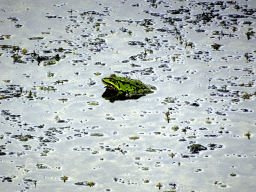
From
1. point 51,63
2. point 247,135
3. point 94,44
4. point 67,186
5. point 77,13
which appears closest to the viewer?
point 67,186

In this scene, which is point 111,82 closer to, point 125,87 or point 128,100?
point 125,87

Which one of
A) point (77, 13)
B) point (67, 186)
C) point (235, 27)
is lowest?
point (67, 186)

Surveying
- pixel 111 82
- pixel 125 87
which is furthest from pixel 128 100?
pixel 111 82

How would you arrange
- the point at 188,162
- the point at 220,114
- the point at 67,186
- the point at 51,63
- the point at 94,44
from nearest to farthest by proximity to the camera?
the point at 67,186 → the point at 188,162 → the point at 220,114 → the point at 51,63 → the point at 94,44

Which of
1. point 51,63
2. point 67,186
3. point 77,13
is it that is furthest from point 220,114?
point 77,13

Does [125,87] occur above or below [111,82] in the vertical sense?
below

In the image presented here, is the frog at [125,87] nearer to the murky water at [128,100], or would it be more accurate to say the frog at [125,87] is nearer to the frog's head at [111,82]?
the frog's head at [111,82]

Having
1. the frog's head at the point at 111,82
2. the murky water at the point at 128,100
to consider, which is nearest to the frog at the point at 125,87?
the frog's head at the point at 111,82

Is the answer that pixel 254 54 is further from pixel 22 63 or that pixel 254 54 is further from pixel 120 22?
pixel 22 63
